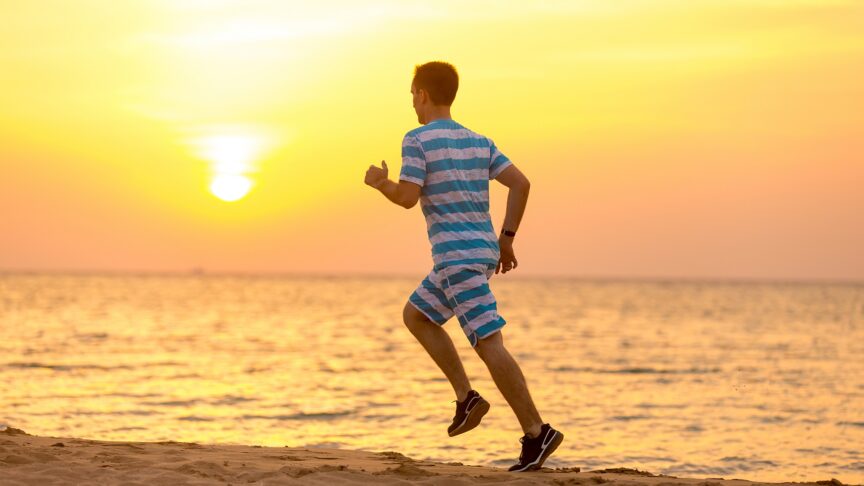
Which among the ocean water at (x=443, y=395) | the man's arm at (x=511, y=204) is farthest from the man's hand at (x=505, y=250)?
the ocean water at (x=443, y=395)

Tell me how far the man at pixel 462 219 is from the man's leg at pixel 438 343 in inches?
2.1

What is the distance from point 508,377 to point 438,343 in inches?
18.9

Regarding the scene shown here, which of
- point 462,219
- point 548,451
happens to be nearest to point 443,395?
point 548,451

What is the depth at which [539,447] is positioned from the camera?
6121mm

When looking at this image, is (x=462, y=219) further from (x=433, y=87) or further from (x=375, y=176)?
(x=433, y=87)

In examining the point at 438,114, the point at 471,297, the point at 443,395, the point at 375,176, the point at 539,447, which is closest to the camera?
the point at 375,176

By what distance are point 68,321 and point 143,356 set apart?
16.2 metres

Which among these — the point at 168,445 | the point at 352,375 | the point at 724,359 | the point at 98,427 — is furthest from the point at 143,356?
the point at 168,445

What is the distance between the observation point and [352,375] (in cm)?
1875

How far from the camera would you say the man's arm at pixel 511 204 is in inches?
240

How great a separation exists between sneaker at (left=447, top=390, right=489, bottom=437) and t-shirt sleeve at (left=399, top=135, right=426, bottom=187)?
1301 millimetres

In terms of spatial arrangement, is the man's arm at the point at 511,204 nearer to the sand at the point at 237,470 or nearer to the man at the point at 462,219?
the man at the point at 462,219

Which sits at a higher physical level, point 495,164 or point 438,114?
point 438,114

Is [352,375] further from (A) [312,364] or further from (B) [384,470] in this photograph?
(B) [384,470]
